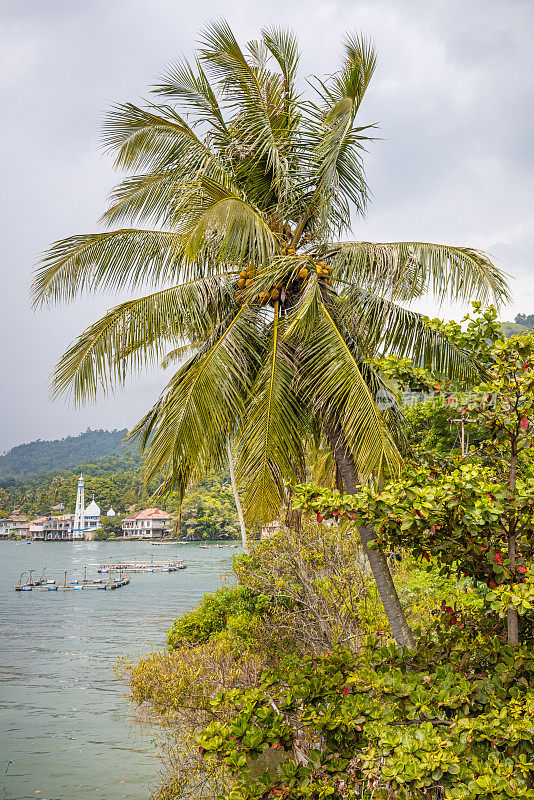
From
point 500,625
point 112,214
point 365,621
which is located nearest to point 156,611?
point 365,621

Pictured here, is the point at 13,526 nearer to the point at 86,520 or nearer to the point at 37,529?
the point at 37,529

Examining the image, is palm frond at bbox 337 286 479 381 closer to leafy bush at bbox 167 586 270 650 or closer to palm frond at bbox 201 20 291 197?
palm frond at bbox 201 20 291 197

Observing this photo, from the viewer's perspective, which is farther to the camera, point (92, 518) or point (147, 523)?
point (92, 518)

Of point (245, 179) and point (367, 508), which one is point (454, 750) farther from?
point (245, 179)

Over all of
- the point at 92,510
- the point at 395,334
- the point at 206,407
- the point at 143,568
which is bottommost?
the point at 143,568

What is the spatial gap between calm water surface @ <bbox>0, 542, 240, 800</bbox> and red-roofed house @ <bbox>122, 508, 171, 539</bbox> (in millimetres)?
36313

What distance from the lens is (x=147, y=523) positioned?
86.7m

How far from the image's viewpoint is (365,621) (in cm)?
820

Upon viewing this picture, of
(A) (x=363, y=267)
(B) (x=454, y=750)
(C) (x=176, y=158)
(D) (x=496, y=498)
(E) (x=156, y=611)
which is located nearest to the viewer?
(B) (x=454, y=750)

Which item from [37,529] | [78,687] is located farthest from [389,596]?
[37,529]

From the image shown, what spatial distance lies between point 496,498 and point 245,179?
505cm

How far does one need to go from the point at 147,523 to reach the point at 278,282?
85.0m

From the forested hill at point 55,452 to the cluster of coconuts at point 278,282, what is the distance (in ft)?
535

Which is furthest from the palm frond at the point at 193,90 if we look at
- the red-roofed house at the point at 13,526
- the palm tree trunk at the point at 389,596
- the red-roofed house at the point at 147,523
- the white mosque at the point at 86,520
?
the red-roofed house at the point at 13,526
